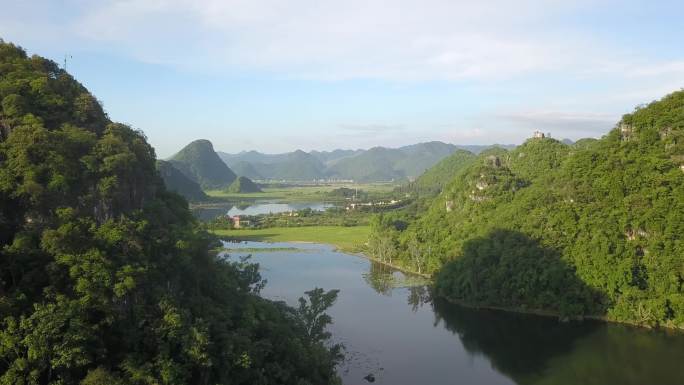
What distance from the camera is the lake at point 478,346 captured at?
103 feet

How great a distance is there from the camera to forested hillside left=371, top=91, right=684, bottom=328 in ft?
132

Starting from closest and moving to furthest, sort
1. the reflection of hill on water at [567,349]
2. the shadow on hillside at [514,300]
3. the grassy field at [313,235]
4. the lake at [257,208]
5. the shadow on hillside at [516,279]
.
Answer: the reflection of hill on water at [567,349] < the shadow on hillside at [514,300] < the shadow on hillside at [516,279] < the grassy field at [313,235] < the lake at [257,208]

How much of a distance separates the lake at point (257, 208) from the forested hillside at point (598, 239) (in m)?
83.2

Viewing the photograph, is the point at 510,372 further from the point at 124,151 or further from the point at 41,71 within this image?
the point at 41,71

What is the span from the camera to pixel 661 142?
148 ft

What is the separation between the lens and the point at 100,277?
20.0 metres

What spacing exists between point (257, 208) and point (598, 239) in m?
112

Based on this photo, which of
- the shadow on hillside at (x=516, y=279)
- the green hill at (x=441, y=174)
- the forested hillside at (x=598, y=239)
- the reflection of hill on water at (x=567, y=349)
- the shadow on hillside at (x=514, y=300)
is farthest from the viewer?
the green hill at (x=441, y=174)

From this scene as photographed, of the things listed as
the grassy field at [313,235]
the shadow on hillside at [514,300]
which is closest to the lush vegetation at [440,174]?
the grassy field at [313,235]

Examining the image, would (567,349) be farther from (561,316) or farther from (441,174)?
(441,174)

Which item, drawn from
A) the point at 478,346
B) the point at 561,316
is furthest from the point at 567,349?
the point at 561,316

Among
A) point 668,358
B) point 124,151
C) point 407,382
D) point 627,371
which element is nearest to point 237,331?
point 124,151

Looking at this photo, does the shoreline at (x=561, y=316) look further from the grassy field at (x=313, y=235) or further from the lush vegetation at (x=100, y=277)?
the grassy field at (x=313, y=235)

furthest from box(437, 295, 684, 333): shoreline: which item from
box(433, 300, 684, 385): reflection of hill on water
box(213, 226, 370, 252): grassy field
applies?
box(213, 226, 370, 252): grassy field
